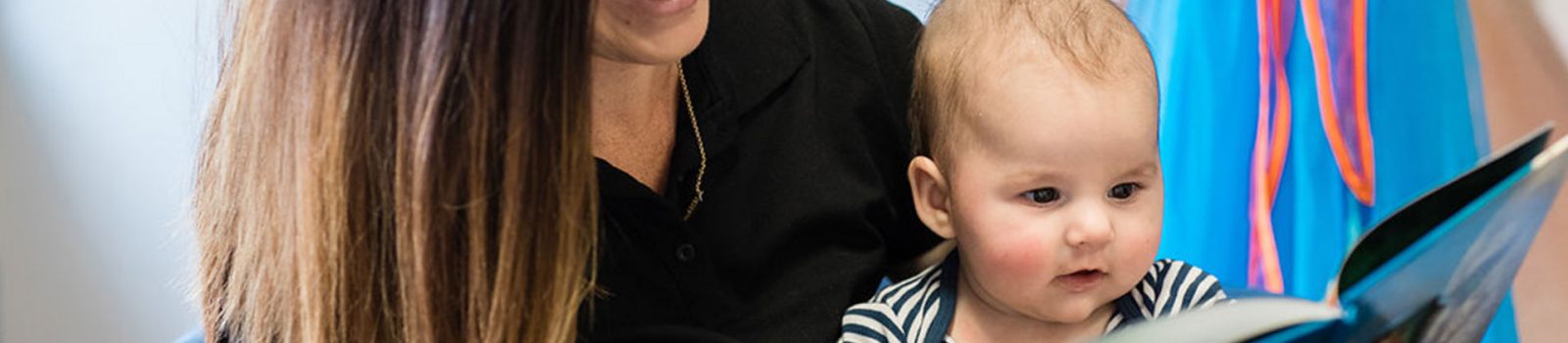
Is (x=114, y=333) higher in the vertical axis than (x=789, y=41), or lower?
lower

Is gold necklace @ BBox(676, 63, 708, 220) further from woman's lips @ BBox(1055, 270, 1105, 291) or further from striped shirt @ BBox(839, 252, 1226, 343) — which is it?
woman's lips @ BBox(1055, 270, 1105, 291)

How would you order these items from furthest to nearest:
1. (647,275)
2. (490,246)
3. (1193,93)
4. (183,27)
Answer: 1. (183,27)
2. (1193,93)
3. (647,275)
4. (490,246)

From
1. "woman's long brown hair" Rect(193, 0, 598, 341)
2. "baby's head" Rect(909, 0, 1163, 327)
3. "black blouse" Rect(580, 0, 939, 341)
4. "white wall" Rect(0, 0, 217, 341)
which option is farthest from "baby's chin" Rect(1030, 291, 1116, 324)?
"white wall" Rect(0, 0, 217, 341)

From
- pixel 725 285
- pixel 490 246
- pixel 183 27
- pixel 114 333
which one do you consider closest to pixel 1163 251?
pixel 725 285

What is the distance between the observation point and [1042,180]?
3.02ft

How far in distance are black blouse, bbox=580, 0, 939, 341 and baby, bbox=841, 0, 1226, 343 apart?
0.26 feet

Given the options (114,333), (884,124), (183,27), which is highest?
(884,124)

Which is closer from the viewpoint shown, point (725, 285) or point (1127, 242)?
point (1127, 242)

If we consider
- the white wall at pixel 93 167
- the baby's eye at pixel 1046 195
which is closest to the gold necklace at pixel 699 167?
the baby's eye at pixel 1046 195

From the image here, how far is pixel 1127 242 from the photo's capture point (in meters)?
0.92

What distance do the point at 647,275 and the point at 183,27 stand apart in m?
1.13

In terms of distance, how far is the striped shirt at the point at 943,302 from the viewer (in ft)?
3.18

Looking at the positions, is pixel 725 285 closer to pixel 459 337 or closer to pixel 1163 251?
pixel 459 337

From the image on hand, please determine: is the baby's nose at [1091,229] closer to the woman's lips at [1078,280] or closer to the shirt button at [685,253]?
the woman's lips at [1078,280]
